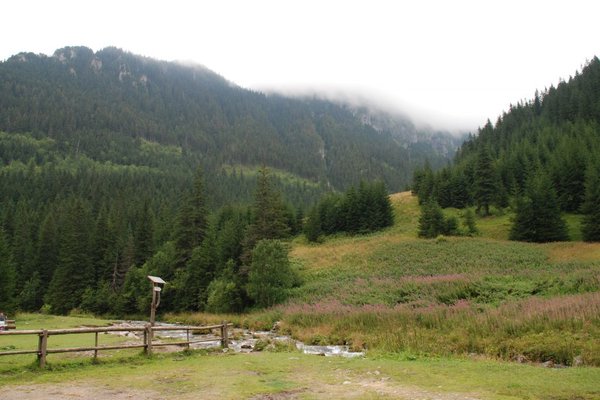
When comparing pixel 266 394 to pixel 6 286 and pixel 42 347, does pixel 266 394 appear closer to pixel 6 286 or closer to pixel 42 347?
pixel 42 347

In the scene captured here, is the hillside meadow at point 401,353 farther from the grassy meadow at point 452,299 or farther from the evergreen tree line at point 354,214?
the evergreen tree line at point 354,214

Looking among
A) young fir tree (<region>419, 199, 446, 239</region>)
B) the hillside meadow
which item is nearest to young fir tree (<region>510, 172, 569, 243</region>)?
young fir tree (<region>419, 199, 446, 239</region>)

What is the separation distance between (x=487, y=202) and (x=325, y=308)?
55.4m

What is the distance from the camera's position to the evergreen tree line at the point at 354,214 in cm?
8231

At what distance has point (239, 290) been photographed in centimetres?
4769

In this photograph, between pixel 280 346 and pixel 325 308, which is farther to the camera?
pixel 325 308

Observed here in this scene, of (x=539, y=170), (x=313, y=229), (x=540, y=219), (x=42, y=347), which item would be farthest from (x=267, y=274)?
(x=539, y=170)

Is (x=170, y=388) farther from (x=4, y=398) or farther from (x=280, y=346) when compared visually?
(x=280, y=346)

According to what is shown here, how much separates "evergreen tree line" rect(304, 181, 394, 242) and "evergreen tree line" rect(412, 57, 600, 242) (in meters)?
10.1

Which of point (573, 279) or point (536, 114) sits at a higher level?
point (536, 114)

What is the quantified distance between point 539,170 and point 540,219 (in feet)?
74.9

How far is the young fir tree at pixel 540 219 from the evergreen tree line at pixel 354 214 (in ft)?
91.4

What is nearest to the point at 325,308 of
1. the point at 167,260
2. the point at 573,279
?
the point at 573,279

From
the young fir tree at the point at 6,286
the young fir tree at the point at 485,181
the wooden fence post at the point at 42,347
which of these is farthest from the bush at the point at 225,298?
the young fir tree at the point at 485,181
